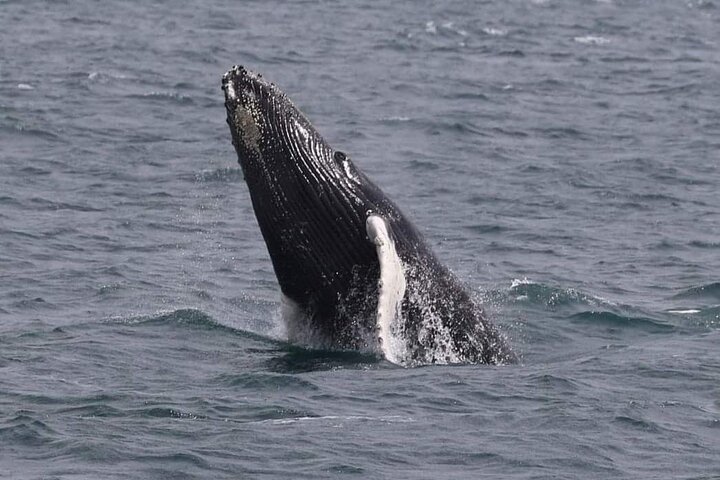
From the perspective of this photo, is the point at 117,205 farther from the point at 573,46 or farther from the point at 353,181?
the point at 573,46

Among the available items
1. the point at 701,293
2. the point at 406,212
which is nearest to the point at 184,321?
the point at 701,293

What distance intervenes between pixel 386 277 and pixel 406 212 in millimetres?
12220

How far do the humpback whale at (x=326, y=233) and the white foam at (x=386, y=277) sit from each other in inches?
1.2

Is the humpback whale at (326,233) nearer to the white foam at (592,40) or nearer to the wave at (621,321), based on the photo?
the wave at (621,321)

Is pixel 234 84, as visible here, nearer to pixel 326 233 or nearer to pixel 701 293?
pixel 326 233

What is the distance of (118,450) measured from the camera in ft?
47.9

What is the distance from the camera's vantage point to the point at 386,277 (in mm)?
17000

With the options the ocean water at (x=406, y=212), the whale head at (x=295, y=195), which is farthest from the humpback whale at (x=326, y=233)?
the ocean water at (x=406, y=212)

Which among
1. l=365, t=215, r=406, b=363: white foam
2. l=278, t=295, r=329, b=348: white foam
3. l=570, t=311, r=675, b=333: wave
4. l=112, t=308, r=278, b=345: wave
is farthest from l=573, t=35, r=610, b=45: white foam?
l=365, t=215, r=406, b=363: white foam

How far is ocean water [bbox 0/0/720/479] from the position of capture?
1526 centimetres

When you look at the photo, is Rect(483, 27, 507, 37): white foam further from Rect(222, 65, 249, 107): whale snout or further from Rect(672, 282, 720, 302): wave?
Rect(222, 65, 249, 107): whale snout

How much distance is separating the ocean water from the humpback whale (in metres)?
0.48

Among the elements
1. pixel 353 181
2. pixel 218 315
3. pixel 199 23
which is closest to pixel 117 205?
pixel 218 315

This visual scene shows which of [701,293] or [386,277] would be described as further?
[701,293]
